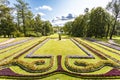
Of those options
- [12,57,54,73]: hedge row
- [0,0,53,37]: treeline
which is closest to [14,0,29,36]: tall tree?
[0,0,53,37]: treeline

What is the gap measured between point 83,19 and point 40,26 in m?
33.2

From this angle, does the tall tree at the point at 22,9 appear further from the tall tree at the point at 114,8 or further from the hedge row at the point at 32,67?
the hedge row at the point at 32,67

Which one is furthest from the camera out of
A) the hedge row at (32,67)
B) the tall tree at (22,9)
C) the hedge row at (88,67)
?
the tall tree at (22,9)

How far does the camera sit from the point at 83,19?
62312 mm

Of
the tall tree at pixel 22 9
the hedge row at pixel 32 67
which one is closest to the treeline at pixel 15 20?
the tall tree at pixel 22 9

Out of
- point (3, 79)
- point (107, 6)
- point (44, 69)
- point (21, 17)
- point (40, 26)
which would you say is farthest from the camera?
point (40, 26)

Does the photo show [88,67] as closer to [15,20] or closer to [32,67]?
[32,67]

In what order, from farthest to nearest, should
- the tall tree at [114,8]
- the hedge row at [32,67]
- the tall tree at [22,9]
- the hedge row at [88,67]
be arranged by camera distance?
the tall tree at [22,9]
the tall tree at [114,8]
the hedge row at [32,67]
the hedge row at [88,67]

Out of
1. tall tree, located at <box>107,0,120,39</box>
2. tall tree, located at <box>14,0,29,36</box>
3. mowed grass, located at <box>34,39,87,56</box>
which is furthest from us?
tall tree, located at <box>14,0,29,36</box>

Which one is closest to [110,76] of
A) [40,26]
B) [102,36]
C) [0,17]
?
[102,36]

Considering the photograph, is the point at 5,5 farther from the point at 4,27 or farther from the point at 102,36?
the point at 102,36

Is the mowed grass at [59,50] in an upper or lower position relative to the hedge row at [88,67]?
upper

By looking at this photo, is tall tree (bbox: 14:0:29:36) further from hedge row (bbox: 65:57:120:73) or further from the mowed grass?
hedge row (bbox: 65:57:120:73)

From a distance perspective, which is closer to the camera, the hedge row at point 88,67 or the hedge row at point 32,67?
the hedge row at point 88,67
